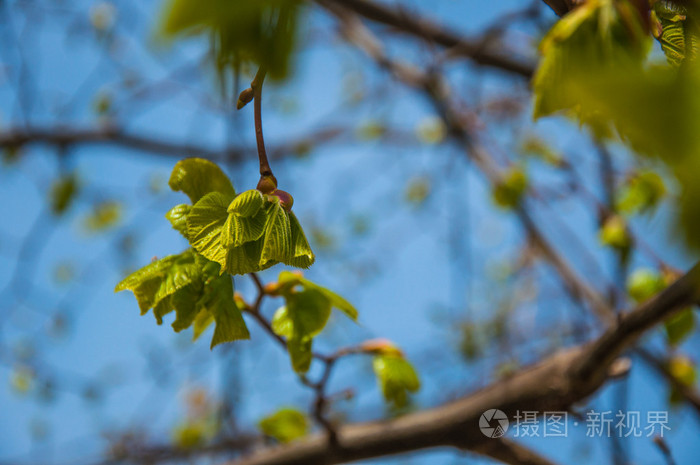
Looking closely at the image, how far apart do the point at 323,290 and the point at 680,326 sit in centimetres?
69

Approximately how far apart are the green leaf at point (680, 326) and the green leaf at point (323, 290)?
0.63 metres

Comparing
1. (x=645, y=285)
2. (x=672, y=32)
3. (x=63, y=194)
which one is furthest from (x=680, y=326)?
(x=63, y=194)

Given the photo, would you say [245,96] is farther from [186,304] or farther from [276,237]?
[186,304]

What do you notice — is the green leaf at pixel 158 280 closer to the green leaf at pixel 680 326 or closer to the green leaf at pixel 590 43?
the green leaf at pixel 590 43

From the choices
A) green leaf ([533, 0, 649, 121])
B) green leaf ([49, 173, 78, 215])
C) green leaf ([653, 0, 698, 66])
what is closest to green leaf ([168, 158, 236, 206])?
green leaf ([533, 0, 649, 121])

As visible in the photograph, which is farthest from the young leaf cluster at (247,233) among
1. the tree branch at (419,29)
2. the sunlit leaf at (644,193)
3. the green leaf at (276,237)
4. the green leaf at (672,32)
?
the tree branch at (419,29)

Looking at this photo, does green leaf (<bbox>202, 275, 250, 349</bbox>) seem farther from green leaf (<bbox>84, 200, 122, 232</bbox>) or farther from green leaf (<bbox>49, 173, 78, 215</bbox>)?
green leaf (<bbox>84, 200, 122, 232</bbox>)

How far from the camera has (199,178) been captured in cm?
61

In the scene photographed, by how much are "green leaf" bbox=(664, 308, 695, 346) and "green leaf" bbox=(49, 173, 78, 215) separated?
202 cm

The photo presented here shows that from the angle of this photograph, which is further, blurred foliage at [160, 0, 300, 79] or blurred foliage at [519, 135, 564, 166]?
blurred foliage at [519, 135, 564, 166]

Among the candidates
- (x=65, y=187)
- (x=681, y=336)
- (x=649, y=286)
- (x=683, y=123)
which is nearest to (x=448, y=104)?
(x=649, y=286)

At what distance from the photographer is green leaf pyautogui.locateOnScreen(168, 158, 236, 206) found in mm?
606

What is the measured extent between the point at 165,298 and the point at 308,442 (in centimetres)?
61
